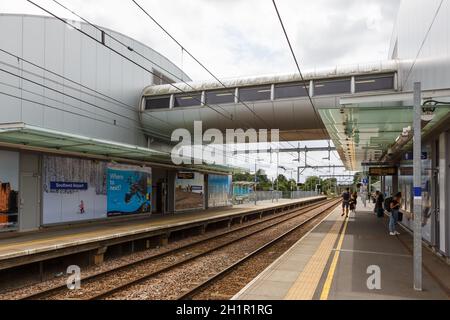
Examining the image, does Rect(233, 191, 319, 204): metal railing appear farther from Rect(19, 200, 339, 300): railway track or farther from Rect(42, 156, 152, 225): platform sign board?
Rect(19, 200, 339, 300): railway track

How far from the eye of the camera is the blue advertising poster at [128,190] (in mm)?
17719

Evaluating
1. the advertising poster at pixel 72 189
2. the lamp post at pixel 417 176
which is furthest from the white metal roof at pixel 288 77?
the lamp post at pixel 417 176

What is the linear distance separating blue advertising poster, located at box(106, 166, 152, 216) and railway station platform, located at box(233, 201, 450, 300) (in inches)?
341

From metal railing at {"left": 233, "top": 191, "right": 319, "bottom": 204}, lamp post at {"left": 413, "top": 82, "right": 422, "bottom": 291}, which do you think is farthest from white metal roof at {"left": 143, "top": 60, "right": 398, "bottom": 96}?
metal railing at {"left": 233, "top": 191, "right": 319, "bottom": 204}

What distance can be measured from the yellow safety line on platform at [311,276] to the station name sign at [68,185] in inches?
353

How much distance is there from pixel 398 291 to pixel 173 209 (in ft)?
59.5

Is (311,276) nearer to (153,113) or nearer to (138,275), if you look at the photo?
(138,275)

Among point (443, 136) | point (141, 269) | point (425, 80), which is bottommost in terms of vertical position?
point (141, 269)

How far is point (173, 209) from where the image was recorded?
79.5ft

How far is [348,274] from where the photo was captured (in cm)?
841

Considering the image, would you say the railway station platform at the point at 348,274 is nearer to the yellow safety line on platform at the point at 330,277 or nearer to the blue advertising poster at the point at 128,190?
the yellow safety line on platform at the point at 330,277

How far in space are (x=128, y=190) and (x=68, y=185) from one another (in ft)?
13.4
